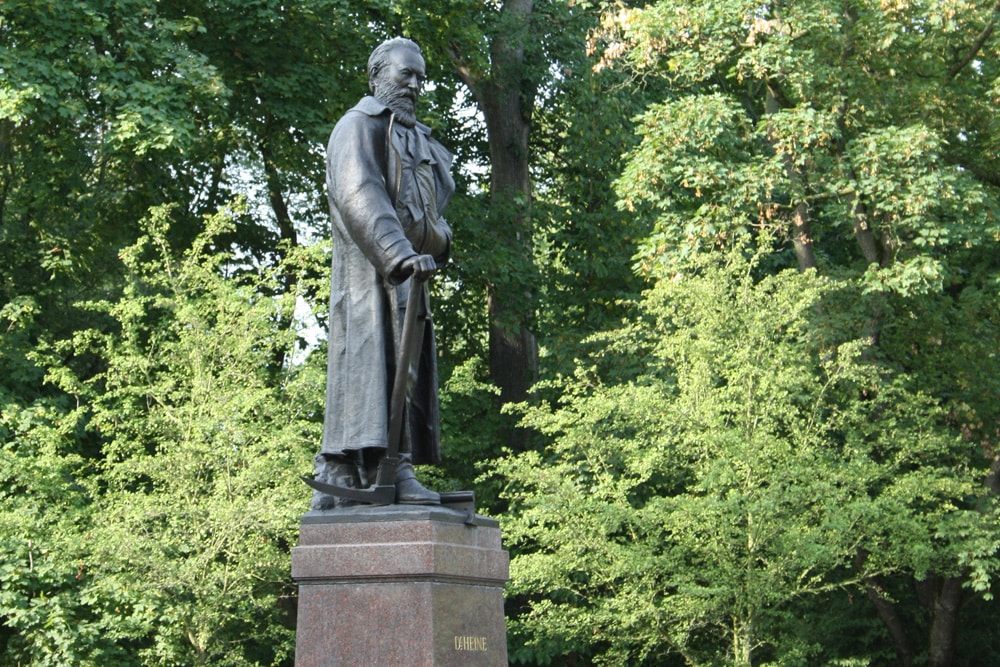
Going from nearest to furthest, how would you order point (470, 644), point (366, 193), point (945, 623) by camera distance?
point (470, 644) < point (366, 193) < point (945, 623)

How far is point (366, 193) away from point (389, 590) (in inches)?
77.8

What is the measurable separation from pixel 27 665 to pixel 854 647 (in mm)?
12515

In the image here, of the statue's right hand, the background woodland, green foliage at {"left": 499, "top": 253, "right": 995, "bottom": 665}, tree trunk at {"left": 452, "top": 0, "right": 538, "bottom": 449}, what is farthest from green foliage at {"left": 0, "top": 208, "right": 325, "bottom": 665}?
the statue's right hand

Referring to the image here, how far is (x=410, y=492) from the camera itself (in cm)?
738

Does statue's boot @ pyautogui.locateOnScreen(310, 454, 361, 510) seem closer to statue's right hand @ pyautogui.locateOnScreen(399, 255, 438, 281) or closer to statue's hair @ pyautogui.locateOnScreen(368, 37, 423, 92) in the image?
statue's right hand @ pyautogui.locateOnScreen(399, 255, 438, 281)

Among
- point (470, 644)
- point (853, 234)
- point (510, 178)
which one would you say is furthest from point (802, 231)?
point (470, 644)

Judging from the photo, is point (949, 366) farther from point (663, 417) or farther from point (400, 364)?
point (400, 364)

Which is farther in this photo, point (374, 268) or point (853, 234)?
point (853, 234)

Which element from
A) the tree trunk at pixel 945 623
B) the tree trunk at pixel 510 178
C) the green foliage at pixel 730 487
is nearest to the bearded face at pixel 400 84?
the green foliage at pixel 730 487

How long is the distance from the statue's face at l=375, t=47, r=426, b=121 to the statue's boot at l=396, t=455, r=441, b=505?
1.91 metres

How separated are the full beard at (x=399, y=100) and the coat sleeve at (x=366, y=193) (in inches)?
4.5

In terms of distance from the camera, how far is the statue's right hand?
23.8 ft

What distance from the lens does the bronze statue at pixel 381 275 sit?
7.43m

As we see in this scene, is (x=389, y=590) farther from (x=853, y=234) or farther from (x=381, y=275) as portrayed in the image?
(x=853, y=234)
